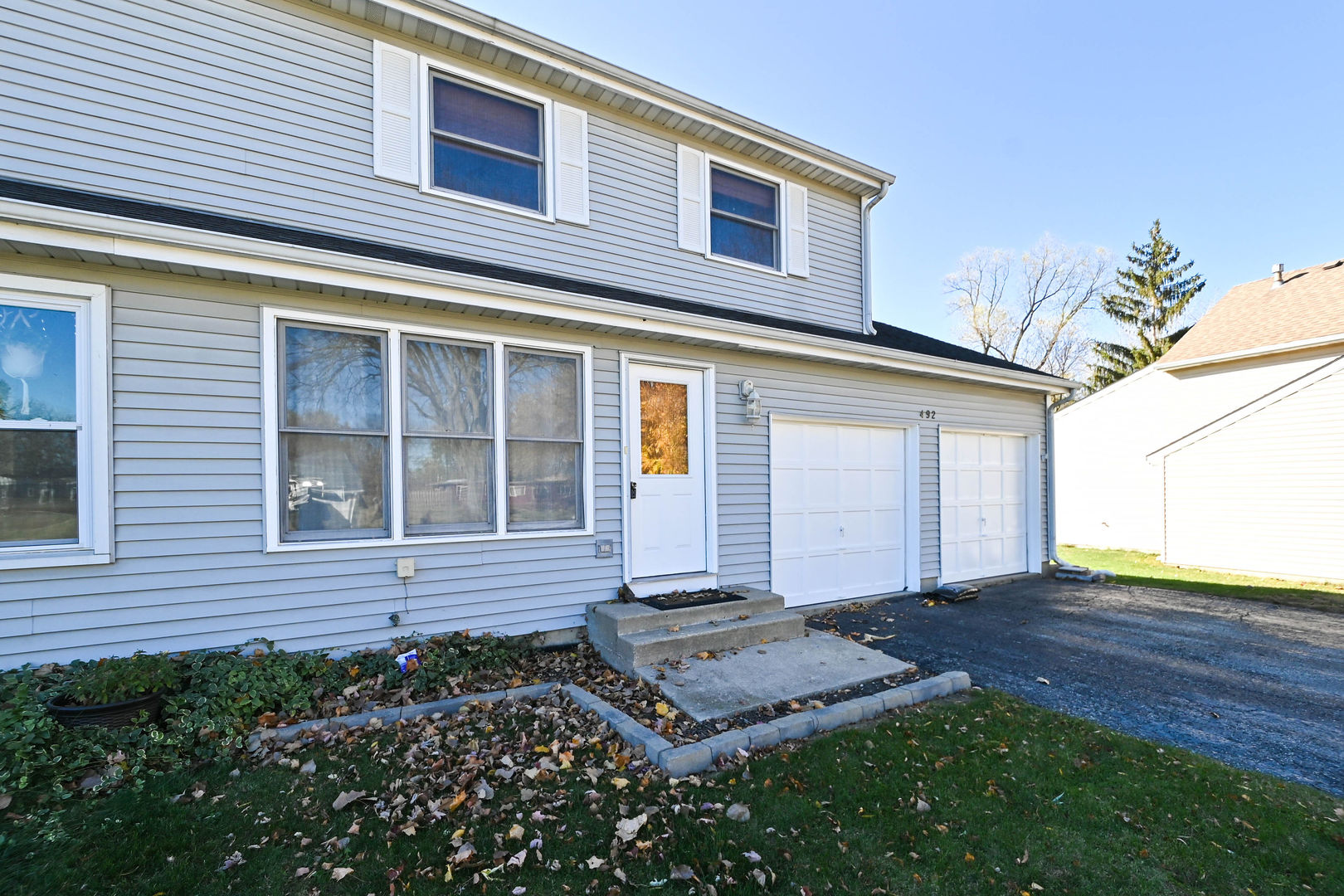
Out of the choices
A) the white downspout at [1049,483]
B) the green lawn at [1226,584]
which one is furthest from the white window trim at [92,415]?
the green lawn at [1226,584]

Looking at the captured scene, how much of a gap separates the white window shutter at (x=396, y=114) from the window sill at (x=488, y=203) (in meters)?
0.18

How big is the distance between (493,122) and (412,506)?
391 cm

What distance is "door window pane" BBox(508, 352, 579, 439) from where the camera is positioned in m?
5.46

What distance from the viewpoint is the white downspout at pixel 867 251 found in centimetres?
869

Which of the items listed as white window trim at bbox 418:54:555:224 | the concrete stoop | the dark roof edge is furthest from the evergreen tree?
white window trim at bbox 418:54:555:224

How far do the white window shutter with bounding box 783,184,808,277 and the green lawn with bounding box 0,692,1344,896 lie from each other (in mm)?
6068

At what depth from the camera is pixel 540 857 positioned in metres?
2.63

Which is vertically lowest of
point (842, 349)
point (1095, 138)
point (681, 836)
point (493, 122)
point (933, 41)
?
point (681, 836)

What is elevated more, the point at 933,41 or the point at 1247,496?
the point at 933,41

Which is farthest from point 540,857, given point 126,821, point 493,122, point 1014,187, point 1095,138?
point 1014,187

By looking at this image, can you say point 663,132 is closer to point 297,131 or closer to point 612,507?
point 297,131

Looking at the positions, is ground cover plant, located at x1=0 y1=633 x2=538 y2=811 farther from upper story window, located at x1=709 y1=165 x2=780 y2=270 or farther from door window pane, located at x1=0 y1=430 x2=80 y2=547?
upper story window, located at x1=709 y1=165 x2=780 y2=270

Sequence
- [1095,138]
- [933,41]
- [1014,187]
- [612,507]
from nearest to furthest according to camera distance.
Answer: [612,507] < [933,41] < [1095,138] < [1014,187]

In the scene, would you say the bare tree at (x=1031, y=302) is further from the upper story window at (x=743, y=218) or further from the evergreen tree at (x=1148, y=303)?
the upper story window at (x=743, y=218)
